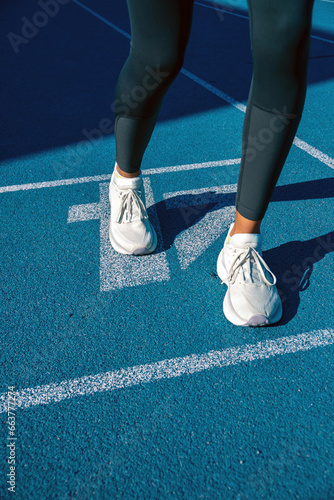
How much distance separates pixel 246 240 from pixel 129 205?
2.33ft

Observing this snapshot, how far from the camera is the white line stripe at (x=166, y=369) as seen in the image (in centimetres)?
162

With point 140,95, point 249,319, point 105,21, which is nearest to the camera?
point 249,319

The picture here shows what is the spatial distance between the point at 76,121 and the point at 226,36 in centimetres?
465

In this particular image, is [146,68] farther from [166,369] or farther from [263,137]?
[166,369]

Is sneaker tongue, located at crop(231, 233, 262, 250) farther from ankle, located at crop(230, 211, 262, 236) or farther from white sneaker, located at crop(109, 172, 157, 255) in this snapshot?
white sneaker, located at crop(109, 172, 157, 255)

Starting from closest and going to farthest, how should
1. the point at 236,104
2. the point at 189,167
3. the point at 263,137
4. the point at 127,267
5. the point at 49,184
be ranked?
the point at 263,137
the point at 127,267
the point at 49,184
the point at 189,167
the point at 236,104

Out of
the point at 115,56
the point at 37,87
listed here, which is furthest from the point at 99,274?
the point at 115,56

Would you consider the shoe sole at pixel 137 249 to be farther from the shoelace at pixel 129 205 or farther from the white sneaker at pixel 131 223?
the shoelace at pixel 129 205

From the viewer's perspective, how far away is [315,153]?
337cm

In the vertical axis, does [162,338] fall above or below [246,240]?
below

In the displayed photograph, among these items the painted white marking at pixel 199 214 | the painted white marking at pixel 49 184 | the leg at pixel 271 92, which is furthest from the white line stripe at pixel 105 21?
the leg at pixel 271 92

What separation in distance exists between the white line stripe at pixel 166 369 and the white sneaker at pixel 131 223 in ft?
2.36

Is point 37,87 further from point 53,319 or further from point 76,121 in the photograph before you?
point 53,319

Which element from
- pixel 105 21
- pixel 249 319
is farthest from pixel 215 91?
pixel 105 21
